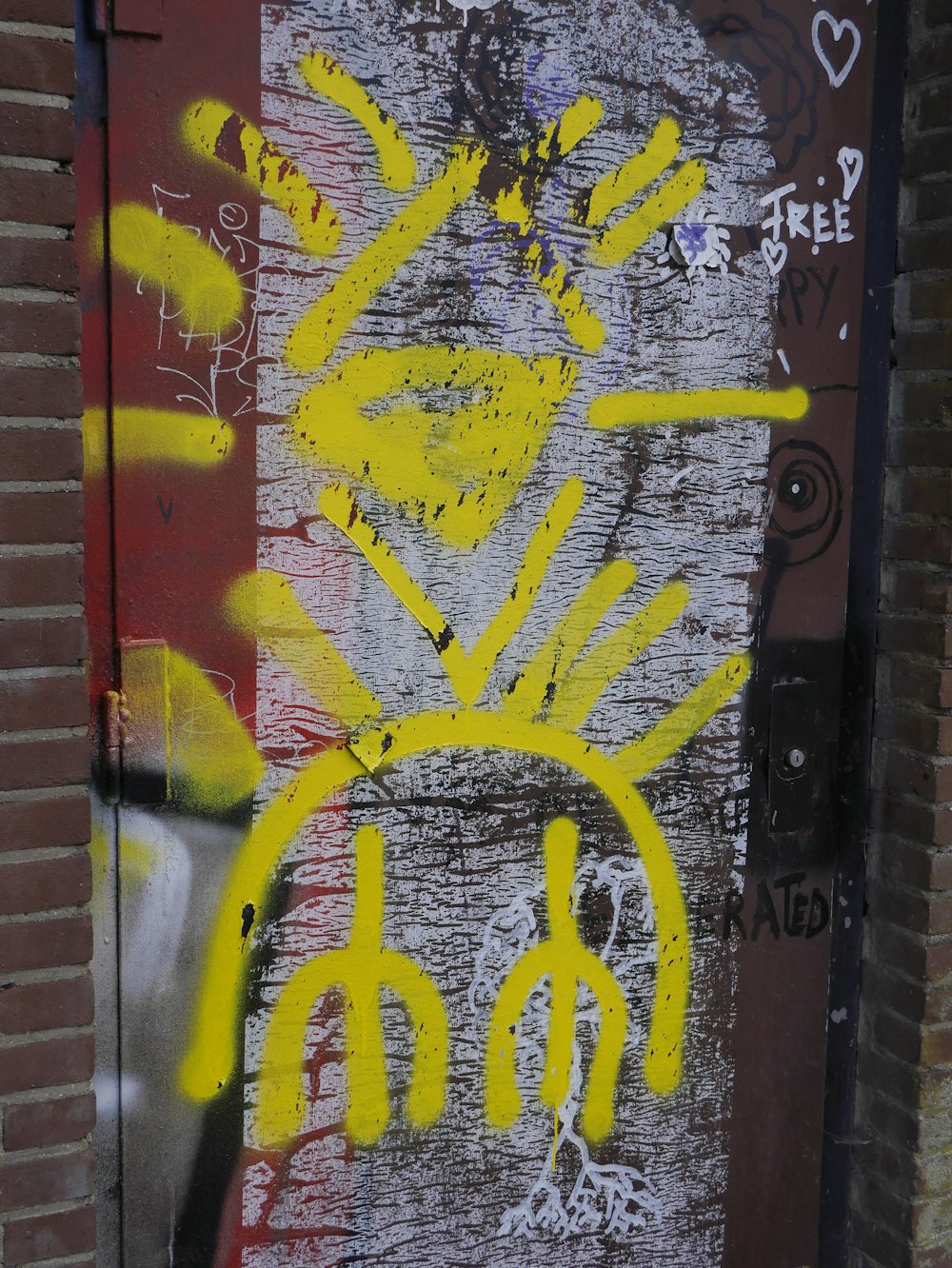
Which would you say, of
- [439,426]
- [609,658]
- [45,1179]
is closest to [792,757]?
[609,658]

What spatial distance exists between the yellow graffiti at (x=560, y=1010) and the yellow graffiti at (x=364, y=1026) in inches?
4.7

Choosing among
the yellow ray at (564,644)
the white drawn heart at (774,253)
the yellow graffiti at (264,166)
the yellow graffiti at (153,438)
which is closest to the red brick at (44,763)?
the yellow graffiti at (153,438)

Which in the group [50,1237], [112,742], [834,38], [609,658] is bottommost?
[50,1237]

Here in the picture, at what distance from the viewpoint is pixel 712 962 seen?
95.9 inches

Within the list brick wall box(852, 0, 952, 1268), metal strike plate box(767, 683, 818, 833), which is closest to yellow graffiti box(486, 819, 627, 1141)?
metal strike plate box(767, 683, 818, 833)

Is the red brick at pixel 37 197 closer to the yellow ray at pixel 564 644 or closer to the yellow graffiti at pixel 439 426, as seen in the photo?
the yellow graffiti at pixel 439 426

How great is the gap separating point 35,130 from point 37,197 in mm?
90

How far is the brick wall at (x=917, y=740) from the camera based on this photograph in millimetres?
2324

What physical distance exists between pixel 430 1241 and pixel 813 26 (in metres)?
2.42

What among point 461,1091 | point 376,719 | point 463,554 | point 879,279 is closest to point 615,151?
point 879,279

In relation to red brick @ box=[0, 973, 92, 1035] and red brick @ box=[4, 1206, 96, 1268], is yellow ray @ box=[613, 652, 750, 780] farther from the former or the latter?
red brick @ box=[4, 1206, 96, 1268]

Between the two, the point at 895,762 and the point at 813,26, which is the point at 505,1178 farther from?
the point at 813,26

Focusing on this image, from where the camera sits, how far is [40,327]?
171 cm

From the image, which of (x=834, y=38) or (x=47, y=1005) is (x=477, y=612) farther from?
(x=834, y=38)
